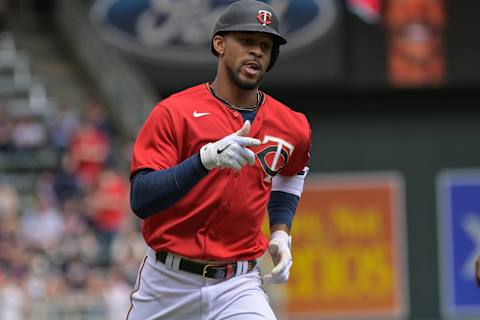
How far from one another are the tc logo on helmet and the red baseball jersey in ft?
1.32

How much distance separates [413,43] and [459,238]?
302 cm

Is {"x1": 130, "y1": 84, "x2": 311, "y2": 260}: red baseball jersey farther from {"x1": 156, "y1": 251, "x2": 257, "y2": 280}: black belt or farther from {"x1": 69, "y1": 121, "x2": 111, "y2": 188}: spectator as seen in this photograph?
{"x1": 69, "y1": 121, "x2": 111, "y2": 188}: spectator

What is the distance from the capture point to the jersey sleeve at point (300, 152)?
5.55 metres

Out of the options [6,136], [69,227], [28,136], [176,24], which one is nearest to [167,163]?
[69,227]

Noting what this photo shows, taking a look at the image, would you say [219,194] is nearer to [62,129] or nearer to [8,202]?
[8,202]

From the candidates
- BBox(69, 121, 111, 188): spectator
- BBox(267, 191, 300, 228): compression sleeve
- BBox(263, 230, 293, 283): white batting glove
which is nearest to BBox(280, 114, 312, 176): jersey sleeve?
BBox(267, 191, 300, 228): compression sleeve

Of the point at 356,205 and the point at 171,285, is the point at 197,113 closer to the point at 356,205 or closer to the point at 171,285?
the point at 171,285

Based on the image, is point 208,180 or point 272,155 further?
point 272,155

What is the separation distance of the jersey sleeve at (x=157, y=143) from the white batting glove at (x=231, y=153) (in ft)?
0.98

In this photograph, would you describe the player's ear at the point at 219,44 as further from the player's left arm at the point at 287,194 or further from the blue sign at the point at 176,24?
the blue sign at the point at 176,24

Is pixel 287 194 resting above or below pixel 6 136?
below

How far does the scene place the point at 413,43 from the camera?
18.3 metres

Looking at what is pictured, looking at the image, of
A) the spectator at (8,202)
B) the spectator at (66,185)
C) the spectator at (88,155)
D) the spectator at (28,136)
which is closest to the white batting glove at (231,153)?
the spectator at (8,202)

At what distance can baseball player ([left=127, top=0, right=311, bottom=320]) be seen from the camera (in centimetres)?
523
